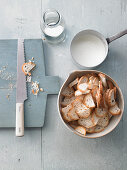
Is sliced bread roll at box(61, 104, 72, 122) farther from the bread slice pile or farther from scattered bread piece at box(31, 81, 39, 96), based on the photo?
scattered bread piece at box(31, 81, 39, 96)

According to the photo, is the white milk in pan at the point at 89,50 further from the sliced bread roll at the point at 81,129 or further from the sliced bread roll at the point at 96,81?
the sliced bread roll at the point at 81,129

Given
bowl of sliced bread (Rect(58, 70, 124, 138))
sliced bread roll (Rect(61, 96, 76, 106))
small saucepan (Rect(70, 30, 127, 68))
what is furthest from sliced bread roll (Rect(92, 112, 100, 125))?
small saucepan (Rect(70, 30, 127, 68))

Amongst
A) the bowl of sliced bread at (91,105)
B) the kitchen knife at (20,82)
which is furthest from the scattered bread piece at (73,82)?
the kitchen knife at (20,82)

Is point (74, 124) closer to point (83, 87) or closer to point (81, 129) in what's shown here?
point (81, 129)

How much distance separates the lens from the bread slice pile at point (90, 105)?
2.94 ft

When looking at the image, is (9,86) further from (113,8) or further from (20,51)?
(113,8)

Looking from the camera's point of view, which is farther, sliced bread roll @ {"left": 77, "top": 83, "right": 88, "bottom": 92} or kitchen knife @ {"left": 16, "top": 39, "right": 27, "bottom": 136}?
kitchen knife @ {"left": 16, "top": 39, "right": 27, "bottom": 136}

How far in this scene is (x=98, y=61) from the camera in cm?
98

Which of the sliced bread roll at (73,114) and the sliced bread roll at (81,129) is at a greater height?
the sliced bread roll at (73,114)

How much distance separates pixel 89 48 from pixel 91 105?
10.5 inches

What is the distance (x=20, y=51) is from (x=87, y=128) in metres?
0.46

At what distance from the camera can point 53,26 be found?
3.14ft

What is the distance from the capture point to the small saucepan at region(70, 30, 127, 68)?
98 cm

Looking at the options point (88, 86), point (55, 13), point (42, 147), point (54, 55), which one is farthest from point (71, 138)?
point (55, 13)
